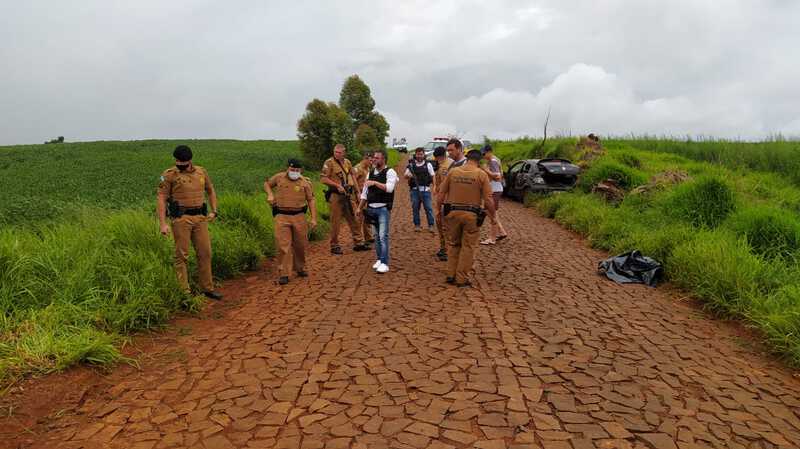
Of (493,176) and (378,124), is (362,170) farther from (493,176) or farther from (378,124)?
(378,124)

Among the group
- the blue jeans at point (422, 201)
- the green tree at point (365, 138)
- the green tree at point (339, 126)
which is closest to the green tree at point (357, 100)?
the green tree at point (365, 138)

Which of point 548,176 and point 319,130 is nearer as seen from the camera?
point 548,176

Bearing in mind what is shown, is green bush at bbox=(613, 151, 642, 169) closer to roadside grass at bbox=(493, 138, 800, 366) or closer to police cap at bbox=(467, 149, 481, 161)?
roadside grass at bbox=(493, 138, 800, 366)

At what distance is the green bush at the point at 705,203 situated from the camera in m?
9.30

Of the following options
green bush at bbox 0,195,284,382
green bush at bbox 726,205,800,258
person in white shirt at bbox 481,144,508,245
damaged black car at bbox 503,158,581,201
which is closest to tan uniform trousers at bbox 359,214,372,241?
person in white shirt at bbox 481,144,508,245

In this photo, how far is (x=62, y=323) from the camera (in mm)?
4609

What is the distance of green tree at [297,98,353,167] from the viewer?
2688cm

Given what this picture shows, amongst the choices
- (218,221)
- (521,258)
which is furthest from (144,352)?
(521,258)

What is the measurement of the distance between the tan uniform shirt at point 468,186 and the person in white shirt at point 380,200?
1.21 metres

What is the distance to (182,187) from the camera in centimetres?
598

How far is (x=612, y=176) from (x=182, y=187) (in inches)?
469

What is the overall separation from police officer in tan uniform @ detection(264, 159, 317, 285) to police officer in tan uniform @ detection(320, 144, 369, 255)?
4.53 ft

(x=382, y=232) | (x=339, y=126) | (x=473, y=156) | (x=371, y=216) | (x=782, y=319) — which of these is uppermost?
(x=339, y=126)

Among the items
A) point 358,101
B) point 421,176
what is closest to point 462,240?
point 421,176
